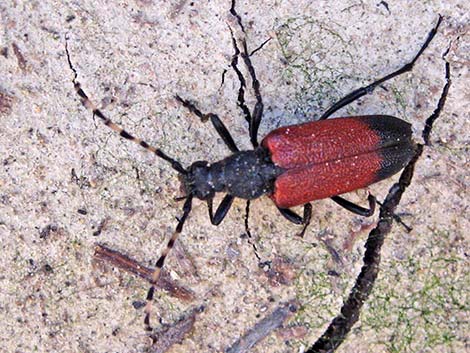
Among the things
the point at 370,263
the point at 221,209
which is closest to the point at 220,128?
the point at 221,209

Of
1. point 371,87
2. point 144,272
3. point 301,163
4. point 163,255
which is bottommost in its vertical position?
point 144,272

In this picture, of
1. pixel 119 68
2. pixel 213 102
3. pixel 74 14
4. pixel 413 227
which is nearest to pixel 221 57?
pixel 213 102

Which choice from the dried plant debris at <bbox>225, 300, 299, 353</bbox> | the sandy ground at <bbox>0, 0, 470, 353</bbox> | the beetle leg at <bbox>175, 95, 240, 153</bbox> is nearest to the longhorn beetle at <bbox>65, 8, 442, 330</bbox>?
the beetle leg at <bbox>175, 95, 240, 153</bbox>

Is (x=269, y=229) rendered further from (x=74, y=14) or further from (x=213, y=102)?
(x=74, y=14)

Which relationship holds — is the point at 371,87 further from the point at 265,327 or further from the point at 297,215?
the point at 265,327

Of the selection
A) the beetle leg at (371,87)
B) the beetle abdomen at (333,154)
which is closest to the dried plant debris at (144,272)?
the beetle abdomen at (333,154)

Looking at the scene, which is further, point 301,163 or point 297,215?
point 297,215
